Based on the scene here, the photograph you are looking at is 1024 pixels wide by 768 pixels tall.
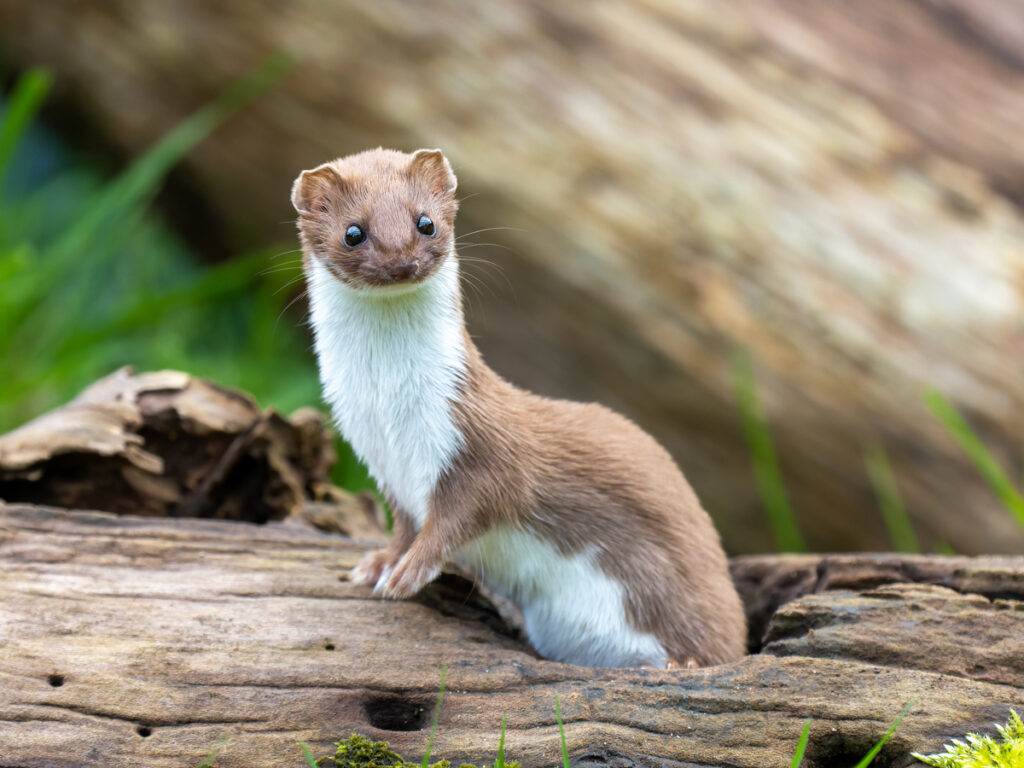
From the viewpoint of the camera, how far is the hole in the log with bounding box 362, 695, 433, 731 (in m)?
3.09

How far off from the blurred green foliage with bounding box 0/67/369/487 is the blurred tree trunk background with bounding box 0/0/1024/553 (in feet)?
3.61

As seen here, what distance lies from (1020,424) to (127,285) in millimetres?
5812

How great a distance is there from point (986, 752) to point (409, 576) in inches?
67.9

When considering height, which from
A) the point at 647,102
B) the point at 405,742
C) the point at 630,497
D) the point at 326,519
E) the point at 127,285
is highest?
the point at 647,102

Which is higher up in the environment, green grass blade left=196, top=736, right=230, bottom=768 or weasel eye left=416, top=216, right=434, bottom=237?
weasel eye left=416, top=216, right=434, bottom=237

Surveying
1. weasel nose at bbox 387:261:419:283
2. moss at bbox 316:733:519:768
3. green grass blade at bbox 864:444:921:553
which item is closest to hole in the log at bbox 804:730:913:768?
moss at bbox 316:733:519:768

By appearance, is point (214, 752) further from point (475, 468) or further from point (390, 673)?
point (475, 468)

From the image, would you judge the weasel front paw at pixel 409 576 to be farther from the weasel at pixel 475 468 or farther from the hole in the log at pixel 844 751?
the hole in the log at pixel 844 751

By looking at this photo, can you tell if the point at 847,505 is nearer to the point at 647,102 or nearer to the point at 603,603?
the point at 647,102

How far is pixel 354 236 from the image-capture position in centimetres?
321

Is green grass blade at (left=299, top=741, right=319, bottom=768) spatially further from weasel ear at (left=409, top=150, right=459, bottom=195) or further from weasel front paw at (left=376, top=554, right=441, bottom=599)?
weasel ear at (left=409, top=150, right=459, bottom=195)

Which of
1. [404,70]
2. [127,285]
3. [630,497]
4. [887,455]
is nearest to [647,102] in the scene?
[404,70]

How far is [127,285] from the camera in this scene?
7.48m

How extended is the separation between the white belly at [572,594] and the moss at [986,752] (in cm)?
100
